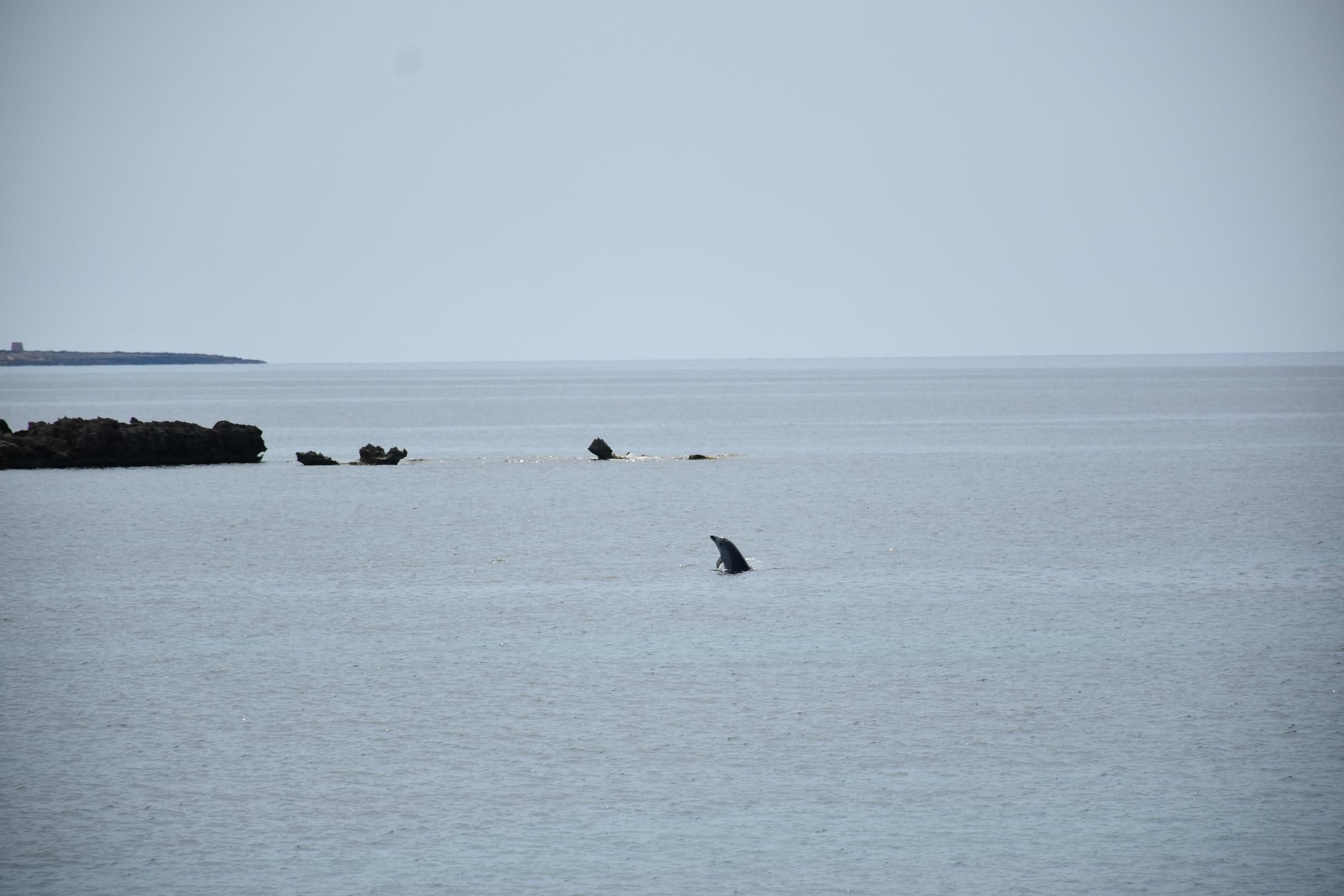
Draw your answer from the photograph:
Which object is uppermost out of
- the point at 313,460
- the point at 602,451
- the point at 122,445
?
the point at 122,445

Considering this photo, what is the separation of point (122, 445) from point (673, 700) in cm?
5372

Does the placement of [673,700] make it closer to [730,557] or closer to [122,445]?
[730,557]

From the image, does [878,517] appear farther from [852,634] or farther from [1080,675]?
[1080,675]

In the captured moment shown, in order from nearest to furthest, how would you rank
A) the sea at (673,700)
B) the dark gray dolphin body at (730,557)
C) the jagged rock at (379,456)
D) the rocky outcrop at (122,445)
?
the sea at (673,700), the dark gray dolphin body at (730,557), the rocky outcrop at (122,445), the jagged rock at (379,456)

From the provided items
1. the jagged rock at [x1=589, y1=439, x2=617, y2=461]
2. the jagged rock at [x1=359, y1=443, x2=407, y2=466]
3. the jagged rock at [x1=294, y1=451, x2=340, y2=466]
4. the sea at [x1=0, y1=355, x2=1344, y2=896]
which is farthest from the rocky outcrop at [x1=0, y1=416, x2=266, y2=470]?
the sea at [x1=0, y1=355, x2=1344, y2=896]

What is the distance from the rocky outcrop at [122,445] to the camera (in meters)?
65.4

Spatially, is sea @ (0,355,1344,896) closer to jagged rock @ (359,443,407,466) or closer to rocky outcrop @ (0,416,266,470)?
jagged rock @ (359,443,407,466)

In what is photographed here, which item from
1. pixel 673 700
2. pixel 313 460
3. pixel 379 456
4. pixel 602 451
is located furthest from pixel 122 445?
pixel 673 700

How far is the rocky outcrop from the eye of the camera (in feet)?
214

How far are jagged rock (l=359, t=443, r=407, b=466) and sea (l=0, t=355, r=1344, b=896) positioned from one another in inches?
737

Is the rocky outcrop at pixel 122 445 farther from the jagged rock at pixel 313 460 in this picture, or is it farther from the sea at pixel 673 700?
the sea at pixel 673 700

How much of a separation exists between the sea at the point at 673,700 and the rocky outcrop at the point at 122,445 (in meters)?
19.4

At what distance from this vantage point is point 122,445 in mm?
66562

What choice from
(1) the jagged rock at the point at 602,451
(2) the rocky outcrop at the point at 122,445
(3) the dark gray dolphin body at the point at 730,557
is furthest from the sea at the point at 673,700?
(1) the jagged rock at the point at 602,451
